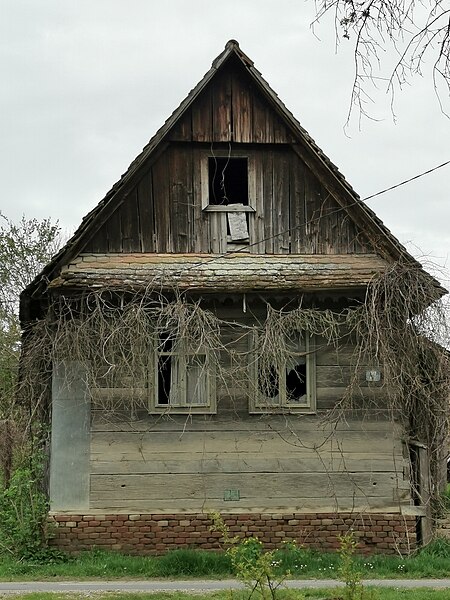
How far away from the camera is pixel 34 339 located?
1193 cm

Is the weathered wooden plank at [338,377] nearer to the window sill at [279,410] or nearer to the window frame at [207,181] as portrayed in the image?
the window sill at [279,410]

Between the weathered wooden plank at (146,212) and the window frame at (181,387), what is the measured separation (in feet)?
5.39

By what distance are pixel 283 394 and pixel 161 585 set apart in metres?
3.38

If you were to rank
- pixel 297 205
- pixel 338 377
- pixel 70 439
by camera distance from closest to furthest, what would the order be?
1. pixel 70 439
2. pixel 338 377
3. pixel 297 205

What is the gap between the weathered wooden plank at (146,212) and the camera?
12383 millimetres

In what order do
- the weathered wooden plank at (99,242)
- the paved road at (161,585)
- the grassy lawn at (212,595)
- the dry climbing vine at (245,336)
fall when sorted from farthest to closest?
the weathered wooden plank at (99,242) < the dry climbing vine at (245,336) < the paved road at (161,585) < the grassy lawn at (212,595)

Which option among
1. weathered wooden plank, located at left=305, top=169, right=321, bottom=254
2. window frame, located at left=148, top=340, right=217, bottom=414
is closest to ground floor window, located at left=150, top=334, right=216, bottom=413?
window frame, located at left=148, top=340, right=217, bottom=414

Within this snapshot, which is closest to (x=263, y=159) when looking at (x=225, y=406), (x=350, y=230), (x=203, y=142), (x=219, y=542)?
(x=203, y=142)

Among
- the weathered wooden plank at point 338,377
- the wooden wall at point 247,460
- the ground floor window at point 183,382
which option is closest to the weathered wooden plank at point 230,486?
the wooden wall at point 247,460

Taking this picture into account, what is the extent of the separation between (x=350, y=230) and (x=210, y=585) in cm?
581

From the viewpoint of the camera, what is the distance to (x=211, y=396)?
11836mm

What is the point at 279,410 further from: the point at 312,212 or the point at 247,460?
the point at 312,212

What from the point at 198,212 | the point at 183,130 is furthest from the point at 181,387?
the point at 183,130

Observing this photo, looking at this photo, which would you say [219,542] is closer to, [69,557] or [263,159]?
[69,557]
